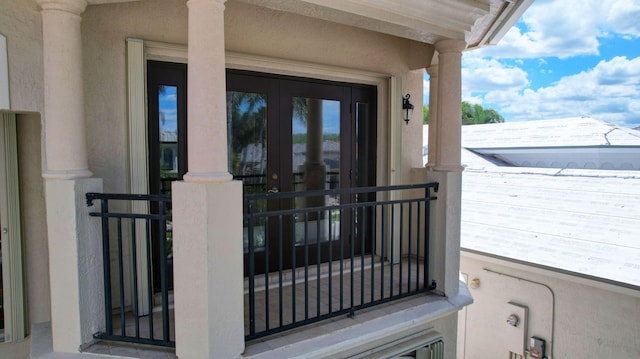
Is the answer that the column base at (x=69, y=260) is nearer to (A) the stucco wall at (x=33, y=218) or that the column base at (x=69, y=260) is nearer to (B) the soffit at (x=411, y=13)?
(A) the stucco wall at (x=33, y=218)

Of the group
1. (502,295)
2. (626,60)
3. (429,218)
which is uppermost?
(626,60)

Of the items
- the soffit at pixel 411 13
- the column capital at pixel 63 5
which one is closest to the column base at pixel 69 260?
the column capital at pixel 63 5

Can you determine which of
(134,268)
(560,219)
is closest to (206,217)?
(134,268)

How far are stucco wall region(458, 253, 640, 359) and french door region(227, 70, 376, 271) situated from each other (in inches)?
102

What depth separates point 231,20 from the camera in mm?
3209

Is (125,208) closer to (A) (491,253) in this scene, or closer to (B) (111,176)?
(B) (111,176)

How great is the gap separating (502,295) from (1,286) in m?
5.71

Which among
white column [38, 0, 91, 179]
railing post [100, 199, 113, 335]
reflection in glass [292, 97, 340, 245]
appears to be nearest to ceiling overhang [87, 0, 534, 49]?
white column [38, 0, 91, 179]

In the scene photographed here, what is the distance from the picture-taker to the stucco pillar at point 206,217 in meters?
2.06

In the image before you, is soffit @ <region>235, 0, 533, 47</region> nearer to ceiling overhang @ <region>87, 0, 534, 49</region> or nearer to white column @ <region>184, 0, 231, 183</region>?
ceiling overhang @ <region>87, 0, 534, 49</region>

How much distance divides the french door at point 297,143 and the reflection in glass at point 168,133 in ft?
1.56

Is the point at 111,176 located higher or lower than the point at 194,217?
higher

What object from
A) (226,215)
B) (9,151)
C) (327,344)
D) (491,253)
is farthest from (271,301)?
(491,253)

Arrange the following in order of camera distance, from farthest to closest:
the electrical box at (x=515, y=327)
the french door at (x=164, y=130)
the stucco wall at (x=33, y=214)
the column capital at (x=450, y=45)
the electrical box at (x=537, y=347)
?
the electrical box at (x=515, y=327) < the electrical box at (x=537, y=347) < the column capital at (x=450, y=45) < the french door at (x=164, y=130) < the stucco wall at (x=33, y=214)
